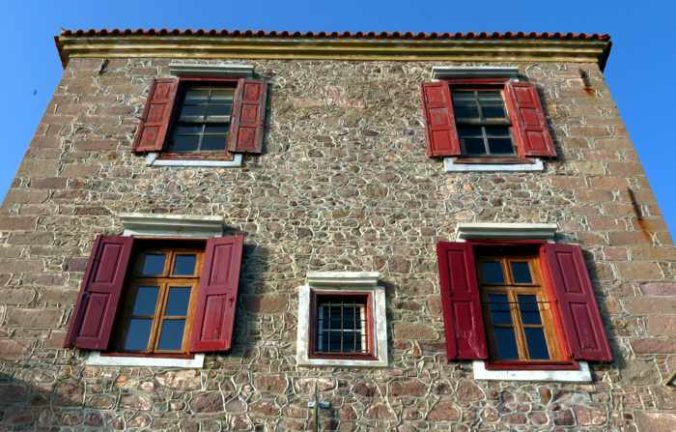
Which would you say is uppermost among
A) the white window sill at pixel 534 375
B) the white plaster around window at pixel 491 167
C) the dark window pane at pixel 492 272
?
the white plaster around window at pixel 491 167

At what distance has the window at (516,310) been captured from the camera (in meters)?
7.23

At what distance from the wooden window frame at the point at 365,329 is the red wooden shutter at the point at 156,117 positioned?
10.8 ft

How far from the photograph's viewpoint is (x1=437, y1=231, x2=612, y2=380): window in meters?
7.07

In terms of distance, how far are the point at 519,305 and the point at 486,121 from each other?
10.8 feet

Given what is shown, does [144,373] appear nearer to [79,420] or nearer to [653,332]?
[79,420]

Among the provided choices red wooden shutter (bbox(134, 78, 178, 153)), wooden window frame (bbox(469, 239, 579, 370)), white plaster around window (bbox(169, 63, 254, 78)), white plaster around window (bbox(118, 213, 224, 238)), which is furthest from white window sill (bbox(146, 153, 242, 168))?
wooden window frame (bbox(469, 239, 579, 370))

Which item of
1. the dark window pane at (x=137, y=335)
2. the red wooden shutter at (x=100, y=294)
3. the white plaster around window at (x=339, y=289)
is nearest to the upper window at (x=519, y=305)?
the white plaster around window at (x=339, y=289)

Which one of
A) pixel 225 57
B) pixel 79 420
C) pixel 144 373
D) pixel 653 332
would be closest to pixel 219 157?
pixel 225 57

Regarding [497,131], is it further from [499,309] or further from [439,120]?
[499,309]

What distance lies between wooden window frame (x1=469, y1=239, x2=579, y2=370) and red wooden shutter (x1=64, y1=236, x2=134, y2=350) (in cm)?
414

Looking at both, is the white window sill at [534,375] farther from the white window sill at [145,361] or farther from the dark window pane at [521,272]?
the white window sill at [145,361]

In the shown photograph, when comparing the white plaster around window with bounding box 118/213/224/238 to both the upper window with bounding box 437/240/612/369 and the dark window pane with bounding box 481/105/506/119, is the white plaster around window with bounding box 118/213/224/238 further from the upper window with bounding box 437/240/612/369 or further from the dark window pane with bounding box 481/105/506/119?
the dark window pane with bounding box 481/105/506/119

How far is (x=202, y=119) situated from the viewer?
31.9 feet

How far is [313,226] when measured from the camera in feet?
27.0
